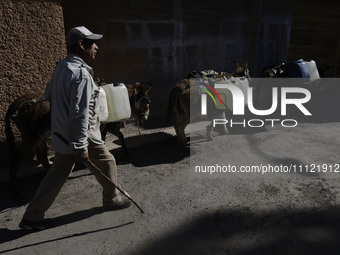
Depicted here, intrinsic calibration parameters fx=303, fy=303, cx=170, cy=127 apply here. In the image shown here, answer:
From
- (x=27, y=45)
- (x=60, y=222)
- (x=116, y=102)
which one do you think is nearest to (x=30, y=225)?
(x=60, y=222)

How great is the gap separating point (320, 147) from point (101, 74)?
183 inches

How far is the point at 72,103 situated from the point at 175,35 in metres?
5.18

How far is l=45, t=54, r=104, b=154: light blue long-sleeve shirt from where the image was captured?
9.68ft

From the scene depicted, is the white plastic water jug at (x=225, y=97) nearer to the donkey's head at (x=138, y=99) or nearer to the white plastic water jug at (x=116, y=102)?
the donkey's head at (x=138, y=99)

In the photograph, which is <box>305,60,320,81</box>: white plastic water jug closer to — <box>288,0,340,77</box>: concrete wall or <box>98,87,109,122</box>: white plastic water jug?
<box>288,0,340,77</box>: concrete wall

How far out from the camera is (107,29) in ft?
20.8

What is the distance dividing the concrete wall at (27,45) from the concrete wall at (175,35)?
3.24 ft

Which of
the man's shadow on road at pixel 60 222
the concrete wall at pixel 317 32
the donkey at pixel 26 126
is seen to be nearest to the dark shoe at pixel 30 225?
the man's shadow on road at pixel 60 222

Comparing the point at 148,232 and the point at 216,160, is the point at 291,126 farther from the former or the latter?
the point at 148,232

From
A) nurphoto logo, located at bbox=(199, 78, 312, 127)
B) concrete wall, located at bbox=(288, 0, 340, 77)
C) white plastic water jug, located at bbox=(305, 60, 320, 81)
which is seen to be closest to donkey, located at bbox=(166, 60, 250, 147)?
nurphoto logo, located at bbox=(199, 78, 312, 127)

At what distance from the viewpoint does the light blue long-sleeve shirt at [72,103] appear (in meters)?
2.95

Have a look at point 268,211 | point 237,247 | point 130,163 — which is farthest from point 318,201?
point 130,163

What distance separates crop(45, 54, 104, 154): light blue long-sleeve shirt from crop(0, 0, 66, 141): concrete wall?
1.94 meters

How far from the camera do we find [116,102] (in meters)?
4.85
